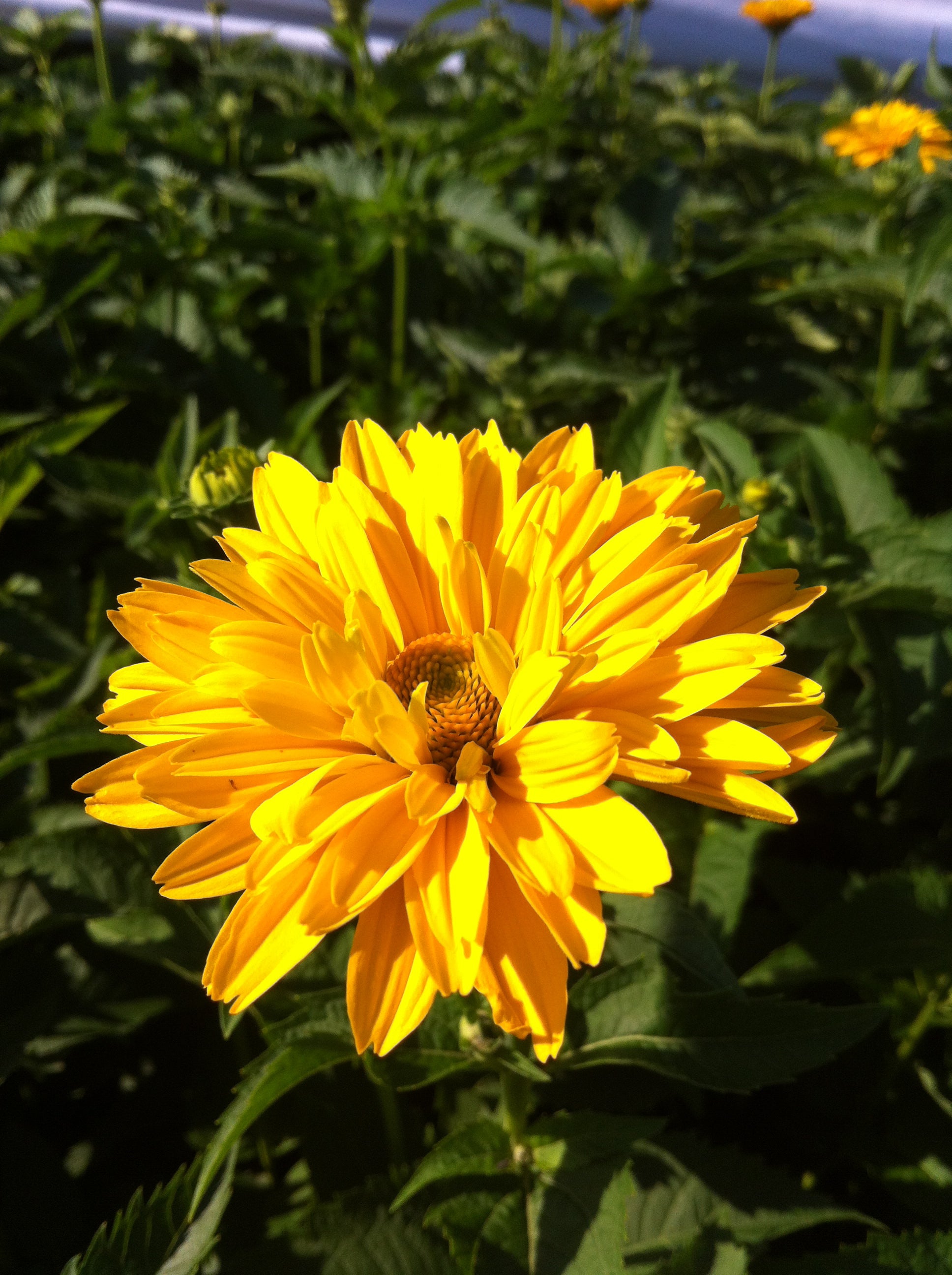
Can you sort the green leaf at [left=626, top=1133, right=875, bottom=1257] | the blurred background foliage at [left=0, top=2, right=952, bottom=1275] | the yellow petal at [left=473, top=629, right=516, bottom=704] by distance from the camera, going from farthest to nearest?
the green leaf at [left=626, top=1133, right=875, bottom=1257], the blurred background foliage at [left=0, top=2, right=952, bottom=1275], the yellow petal at [left=473, top=629, right=516, bottom=704]

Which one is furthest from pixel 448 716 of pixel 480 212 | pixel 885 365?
pixel 885 365

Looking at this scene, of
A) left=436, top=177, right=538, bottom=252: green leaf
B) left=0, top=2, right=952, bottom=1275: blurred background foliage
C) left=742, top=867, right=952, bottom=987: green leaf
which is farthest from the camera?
left=436, top=177, right=538, bottom=252: green leaf

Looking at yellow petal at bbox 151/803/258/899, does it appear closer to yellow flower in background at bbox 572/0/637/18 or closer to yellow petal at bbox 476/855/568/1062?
yellow petal at bbox 476/855/568/1062

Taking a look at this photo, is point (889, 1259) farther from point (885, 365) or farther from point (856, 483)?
point (885, 365)

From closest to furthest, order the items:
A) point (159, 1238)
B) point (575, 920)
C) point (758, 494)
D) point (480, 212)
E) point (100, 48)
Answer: point (575, 920) → point (159, 1238) → point (758, 494) → point (480, 212) → point (100, 48)

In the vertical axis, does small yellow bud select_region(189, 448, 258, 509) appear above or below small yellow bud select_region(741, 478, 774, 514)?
above

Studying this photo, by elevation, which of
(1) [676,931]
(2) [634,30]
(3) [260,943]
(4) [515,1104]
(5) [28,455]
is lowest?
(4) [515,1104]

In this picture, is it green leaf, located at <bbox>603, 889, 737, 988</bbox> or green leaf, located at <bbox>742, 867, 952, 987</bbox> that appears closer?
green leaf, located at <bbox>603, 889, 737, 988</bbox>

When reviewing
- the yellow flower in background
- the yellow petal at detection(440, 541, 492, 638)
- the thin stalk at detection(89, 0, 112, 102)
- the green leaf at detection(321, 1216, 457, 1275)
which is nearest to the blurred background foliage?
the green leaf at detection(321, 1216, 457, 1275)
